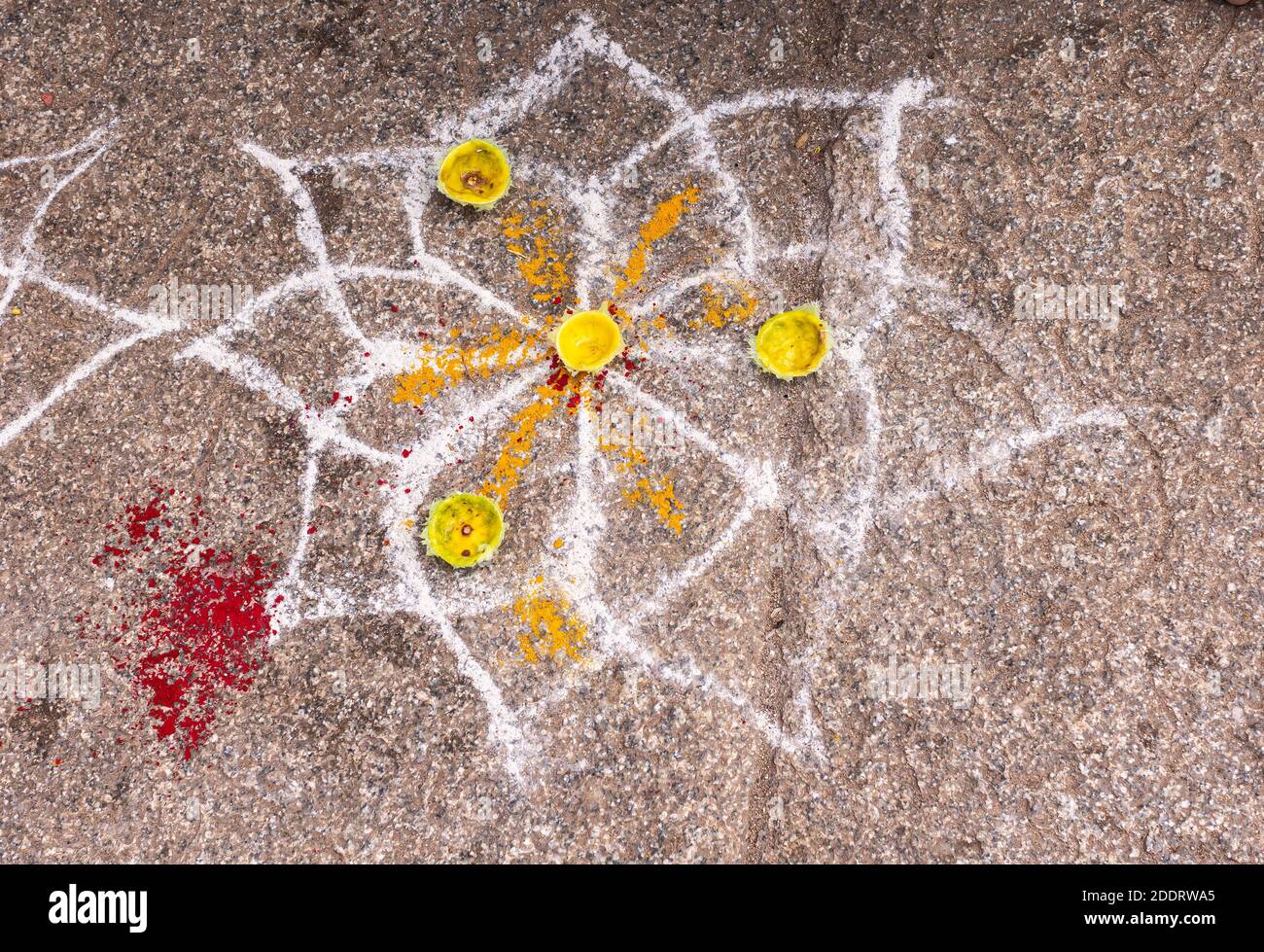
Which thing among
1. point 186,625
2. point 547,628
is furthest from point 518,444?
point 186,625

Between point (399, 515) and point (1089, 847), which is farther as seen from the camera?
point (399, 515)

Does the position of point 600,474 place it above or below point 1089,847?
above

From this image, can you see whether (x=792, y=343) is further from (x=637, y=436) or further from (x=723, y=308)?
(x=637, y=436)

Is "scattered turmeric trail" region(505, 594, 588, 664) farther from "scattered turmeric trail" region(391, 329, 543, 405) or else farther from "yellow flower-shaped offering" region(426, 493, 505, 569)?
"scattered turmeric trail" region(391, 329, 543, 405)

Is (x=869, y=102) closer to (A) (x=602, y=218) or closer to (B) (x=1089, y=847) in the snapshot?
(A) (x=602, y=218)

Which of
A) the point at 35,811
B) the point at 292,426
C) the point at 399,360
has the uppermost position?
the point at 399,360

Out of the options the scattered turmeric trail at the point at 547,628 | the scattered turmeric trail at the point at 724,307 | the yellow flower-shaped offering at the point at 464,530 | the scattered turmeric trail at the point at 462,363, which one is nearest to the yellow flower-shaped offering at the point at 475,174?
the scattered turmeric trail at the point at 462,363

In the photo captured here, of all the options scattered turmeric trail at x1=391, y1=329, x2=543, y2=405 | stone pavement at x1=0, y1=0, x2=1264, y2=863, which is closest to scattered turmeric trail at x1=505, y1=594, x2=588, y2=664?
stone pavement at x1=0, y1=0, x2=1264, y2=863

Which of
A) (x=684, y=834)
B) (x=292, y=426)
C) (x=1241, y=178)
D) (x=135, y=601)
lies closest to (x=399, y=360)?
(x=292, y=426)
